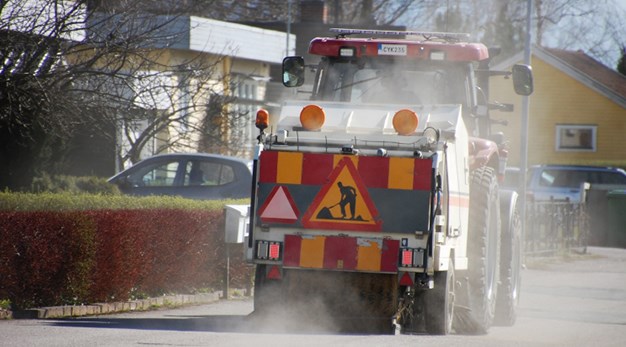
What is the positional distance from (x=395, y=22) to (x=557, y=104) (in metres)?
8.77

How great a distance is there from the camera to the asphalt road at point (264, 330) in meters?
11.0

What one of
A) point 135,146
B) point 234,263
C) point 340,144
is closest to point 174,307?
point 234,263

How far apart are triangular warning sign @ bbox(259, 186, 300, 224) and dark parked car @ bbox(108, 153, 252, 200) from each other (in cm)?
918

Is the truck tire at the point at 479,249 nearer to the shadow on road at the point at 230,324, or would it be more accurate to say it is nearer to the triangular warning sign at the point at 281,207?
the shadow on road at the point at 230,324

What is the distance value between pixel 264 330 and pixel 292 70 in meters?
3.20

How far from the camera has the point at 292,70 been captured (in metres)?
13.5

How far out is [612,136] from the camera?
50094mm

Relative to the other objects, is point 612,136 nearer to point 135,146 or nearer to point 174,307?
point 135,146

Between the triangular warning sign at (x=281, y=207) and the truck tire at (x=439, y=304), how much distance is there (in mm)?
1399

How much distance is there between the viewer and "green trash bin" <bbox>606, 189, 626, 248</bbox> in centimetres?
3269

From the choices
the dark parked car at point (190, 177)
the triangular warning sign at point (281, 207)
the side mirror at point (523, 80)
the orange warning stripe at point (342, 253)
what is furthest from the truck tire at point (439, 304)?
the dark parked car at point (190, 177)

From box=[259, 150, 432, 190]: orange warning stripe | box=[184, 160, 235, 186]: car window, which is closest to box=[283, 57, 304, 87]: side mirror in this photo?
box=[259, 150, 432, 190]: orange warning stripe

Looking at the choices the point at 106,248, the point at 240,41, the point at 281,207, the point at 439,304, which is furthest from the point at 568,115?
the point at 281,207

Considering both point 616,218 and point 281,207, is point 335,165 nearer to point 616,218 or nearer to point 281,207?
point 281,207
